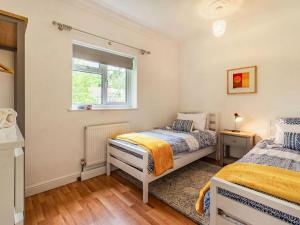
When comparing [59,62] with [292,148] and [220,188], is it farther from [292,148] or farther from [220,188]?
[292,148]

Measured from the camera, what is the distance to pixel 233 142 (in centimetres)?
273

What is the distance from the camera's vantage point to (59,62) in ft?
6.97

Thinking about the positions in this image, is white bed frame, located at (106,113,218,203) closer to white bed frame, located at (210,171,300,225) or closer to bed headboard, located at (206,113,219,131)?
bed headboard, located at (206,113,219,131)

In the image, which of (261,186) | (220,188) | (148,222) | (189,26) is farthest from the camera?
(189,26)

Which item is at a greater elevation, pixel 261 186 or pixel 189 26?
pixel 189 26

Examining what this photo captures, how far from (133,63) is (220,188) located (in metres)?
2.45

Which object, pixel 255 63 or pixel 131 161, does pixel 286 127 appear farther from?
pixel 131 161

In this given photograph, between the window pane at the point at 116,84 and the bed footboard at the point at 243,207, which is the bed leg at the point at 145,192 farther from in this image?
the window pane at the point at 116,84

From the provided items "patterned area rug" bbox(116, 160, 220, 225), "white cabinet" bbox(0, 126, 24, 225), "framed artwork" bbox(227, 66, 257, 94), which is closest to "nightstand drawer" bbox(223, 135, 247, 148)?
"patterned area rug" bbox(116, 160, 220, 225)

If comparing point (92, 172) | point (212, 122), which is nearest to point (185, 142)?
point (212, 122)

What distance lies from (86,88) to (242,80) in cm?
260

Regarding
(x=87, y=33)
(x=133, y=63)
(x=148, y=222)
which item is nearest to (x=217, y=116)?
(x=133, y=63)

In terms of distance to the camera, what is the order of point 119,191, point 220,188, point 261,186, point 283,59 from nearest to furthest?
1. point 261,186
2. point 220,188
3. point 119,191
4. point 283,59

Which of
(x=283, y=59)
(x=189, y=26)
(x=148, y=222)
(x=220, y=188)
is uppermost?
(x=189, y=26)
